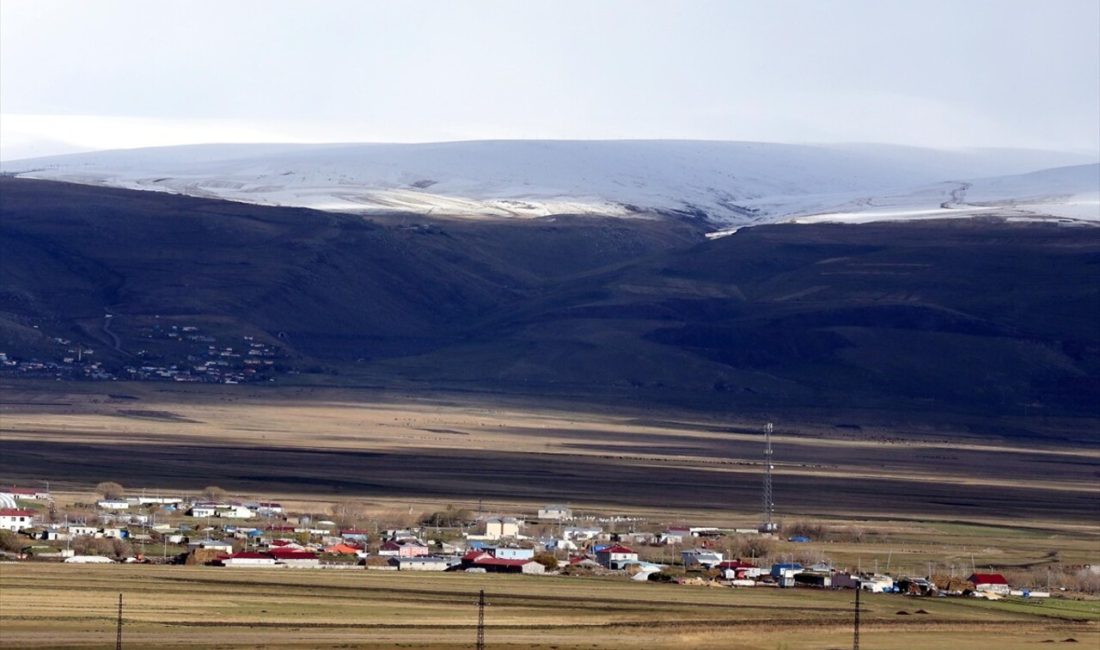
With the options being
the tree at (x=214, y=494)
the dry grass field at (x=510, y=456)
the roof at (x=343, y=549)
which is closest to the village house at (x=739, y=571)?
the roof at (x=343, y=549)

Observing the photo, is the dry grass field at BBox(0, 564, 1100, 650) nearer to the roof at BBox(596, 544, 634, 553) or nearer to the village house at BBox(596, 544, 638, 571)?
the village house at BBox(596, 544, 638, 571)

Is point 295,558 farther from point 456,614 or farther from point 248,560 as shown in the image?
point 456,614

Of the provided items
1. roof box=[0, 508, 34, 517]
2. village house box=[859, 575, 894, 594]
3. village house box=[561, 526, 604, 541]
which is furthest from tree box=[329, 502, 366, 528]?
village house box=[859, 575, 894, 594]

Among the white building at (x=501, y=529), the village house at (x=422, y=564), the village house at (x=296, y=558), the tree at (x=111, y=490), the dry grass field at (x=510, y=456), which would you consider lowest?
the dry grass field at (x=510, y=456)

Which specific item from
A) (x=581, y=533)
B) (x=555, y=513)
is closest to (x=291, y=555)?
(x=581, y=533)

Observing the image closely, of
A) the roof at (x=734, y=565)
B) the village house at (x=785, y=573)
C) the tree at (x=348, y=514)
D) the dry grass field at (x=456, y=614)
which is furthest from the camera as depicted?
the tree at (x=348, y=514)

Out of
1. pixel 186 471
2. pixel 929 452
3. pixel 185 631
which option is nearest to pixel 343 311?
pixel 929 452

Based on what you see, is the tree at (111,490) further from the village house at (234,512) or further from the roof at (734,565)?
the roof at (734,565)
